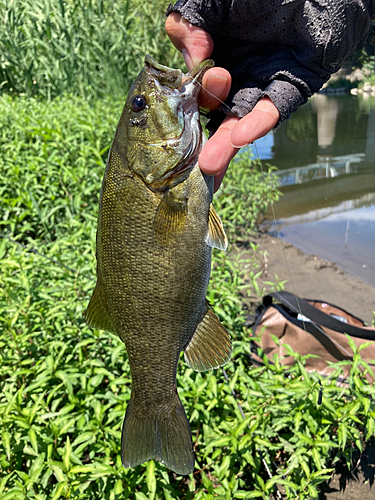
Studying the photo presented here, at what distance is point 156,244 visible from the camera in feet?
5.23

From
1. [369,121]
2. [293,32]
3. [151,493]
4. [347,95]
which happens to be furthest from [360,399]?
[347,95]

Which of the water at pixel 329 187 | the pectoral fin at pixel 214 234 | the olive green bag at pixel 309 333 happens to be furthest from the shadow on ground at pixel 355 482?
the water at pixel 329 187

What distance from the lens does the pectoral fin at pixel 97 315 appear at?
174 cm

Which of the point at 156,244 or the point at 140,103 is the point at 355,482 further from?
the point at 140,103

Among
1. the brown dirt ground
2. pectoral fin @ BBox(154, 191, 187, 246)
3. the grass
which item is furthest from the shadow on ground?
pectoral fin @ BBox(154, 191, 187, 246)

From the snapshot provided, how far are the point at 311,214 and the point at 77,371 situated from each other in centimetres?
720

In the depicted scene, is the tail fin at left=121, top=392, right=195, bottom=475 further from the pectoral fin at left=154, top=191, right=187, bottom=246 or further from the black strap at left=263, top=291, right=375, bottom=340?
the black strap at left=263, top=291, right=375, bottom=340

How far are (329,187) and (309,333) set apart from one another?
7365 millimetres

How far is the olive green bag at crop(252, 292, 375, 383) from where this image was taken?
3348mm

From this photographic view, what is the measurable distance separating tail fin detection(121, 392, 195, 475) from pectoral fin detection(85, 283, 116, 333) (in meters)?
0.36

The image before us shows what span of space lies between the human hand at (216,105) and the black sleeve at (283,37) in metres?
0.04

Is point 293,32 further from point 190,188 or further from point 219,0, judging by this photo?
point 190,188

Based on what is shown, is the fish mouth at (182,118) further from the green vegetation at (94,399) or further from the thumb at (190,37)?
the green vegetation at (94,399)

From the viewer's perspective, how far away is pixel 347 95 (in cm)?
2997
